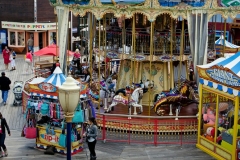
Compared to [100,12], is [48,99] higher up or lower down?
lower down

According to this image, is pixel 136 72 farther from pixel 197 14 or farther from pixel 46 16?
pixel 46 16

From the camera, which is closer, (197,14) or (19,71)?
(197,14)

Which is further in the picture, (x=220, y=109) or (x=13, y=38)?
(x=13, y=38)

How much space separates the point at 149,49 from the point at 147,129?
151 inches

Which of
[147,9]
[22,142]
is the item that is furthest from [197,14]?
[22,142]

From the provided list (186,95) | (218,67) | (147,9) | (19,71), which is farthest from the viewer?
(19,71)

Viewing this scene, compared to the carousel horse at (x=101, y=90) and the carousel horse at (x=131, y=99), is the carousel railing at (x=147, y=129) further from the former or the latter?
the carousel horse at (x=101, y=90)

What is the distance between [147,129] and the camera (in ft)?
Result: 51.7

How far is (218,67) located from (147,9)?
3804mm

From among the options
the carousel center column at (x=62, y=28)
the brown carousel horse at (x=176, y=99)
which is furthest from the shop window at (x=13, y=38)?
the brown carousel horse at (x=176, y=99)

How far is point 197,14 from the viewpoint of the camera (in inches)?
634

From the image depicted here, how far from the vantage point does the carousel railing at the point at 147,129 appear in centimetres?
1554

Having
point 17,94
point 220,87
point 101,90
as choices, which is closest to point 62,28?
point 101,90

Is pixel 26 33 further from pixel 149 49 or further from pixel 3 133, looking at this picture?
pixel 3 133
